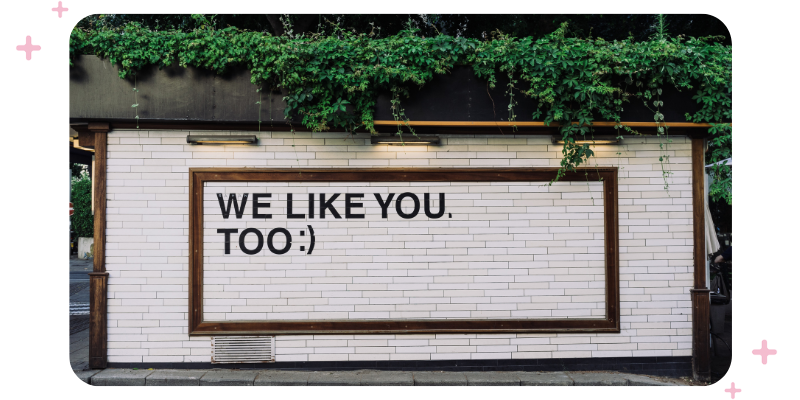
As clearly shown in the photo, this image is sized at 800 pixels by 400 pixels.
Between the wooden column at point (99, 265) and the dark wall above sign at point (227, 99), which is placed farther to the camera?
the wooden column at point (99, 265)

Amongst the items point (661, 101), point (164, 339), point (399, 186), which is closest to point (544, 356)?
point (399, 186)

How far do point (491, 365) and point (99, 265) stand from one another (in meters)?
4.87

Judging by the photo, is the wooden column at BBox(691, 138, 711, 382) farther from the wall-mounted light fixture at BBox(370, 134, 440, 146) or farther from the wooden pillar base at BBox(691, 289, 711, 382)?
the wall-mounted light fixture at BBox(370, 134, 440, 146)

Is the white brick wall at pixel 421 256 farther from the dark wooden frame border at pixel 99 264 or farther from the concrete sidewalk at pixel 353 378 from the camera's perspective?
the dark wooden frame border at pixel 99 264

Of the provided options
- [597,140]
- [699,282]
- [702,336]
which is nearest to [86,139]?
[597,140]

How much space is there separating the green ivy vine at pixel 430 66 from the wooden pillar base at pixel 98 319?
2.45 meters

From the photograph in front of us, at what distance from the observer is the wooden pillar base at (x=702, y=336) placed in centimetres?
504

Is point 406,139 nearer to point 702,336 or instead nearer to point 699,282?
point 699,282

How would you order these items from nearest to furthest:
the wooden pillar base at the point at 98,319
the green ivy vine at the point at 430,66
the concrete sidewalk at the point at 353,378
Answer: the green ivy vine at the point at 430,66 → the concrete sidewalk at the point at 353,378 → the wooden pillar base at the point at 98,319

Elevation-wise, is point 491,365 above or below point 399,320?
below

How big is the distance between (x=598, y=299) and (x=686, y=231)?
4.51 feet

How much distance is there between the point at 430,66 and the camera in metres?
4.68
